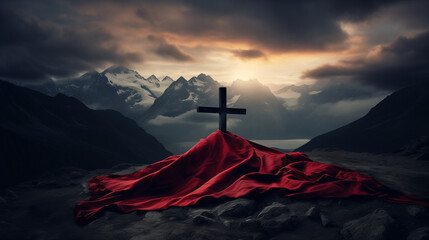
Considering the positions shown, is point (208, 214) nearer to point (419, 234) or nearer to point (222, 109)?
point (419, 234)

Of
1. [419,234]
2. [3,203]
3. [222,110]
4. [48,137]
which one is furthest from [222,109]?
[48,137]

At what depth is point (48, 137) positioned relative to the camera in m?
74.4

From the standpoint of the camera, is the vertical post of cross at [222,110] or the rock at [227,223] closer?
the rock at [227,223]

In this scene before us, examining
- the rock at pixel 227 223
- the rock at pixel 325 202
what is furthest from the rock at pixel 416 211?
the rock at pixel 227 223

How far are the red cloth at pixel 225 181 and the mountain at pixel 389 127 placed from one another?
405 feet

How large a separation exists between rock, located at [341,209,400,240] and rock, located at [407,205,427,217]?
79cm

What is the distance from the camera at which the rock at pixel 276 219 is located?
17.6ft

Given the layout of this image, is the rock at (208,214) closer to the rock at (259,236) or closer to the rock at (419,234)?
the rock at (259,236)

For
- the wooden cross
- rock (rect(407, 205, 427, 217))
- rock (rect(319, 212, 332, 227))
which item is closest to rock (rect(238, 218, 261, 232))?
rock (rect(319, 212, 332, 227))

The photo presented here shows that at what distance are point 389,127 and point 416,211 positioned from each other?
146067mm

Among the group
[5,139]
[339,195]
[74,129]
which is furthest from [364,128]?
[339,195]

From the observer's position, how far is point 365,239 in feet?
15.6

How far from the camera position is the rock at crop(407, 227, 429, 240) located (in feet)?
14.6

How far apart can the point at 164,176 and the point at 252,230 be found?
3.60 meters
